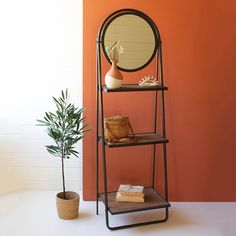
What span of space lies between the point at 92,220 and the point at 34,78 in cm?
144

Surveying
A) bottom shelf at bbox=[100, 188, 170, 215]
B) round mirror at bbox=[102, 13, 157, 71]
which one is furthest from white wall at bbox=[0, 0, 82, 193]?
bottom shelf at bbox=[100, 188, 170, 215]

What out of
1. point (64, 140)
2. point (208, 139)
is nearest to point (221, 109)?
point (208, 139)

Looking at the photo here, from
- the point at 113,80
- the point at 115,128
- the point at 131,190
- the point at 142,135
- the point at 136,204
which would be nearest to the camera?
the point at 113,80

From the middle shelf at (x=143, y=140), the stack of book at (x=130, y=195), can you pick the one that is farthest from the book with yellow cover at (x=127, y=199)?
the middle shelf at (x=143, y=140)

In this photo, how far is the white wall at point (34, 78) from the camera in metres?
3.36

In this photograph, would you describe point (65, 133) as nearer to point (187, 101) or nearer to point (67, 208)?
point (67, 208)

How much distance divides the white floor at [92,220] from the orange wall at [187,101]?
0.64 feet

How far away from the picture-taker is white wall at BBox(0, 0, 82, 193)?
3355 mm

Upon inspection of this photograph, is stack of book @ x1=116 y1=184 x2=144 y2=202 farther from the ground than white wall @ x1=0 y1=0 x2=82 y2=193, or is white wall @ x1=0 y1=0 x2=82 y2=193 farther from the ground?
white wall @ x1=0 y1=0 x2=82 y2=193

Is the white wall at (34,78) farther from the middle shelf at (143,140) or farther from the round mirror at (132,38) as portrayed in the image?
the middle shelf at (143,140)

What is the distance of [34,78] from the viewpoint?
3.44 meters

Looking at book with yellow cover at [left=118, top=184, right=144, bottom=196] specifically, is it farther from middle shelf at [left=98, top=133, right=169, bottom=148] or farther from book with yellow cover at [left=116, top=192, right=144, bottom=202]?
middle shelf at [left=98, top=133, right=169, bottom=148]

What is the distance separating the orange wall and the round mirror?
0.10 metres

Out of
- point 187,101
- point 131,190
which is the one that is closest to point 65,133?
point 131,190
